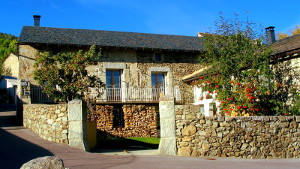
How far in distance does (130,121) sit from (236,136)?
771 cm

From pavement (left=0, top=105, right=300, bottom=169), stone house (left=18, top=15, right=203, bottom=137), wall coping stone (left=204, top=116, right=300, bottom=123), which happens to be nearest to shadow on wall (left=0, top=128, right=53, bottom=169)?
pavement (left=0, top=105, right=300, bottom=169)

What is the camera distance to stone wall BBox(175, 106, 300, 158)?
9133 mm

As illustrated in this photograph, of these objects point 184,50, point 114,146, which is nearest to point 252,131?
point 114,146

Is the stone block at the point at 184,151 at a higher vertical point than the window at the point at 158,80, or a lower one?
lower

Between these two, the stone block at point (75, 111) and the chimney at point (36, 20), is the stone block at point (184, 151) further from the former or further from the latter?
the chimney at point (36, 20)

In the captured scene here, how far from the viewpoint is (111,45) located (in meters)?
17.4

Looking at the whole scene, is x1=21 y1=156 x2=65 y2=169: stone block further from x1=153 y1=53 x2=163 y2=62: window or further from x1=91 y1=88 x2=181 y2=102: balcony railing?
x1=153 y1=53 x2=163 y2=62: window

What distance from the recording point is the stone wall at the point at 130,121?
15898mm

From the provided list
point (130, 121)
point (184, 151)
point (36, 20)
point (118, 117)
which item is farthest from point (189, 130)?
point (36, 20)

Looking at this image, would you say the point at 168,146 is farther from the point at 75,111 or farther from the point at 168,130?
the point at 75,111

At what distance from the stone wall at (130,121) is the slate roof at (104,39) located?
3.55 m

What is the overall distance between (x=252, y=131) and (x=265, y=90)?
2246 mm

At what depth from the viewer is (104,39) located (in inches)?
720

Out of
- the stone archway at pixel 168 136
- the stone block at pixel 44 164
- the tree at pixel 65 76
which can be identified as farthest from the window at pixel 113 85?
the stone block at pixel 44 164
